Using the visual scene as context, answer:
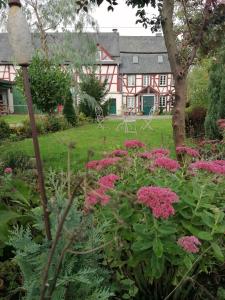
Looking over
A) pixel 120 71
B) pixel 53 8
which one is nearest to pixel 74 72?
pixel 53 8

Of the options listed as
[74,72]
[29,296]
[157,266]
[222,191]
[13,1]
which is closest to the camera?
[13,1]

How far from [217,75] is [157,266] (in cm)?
831

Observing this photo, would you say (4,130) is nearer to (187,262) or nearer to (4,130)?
(4,130)

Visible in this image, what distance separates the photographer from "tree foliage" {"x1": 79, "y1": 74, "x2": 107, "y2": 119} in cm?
1931

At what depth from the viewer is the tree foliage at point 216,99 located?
8195mm

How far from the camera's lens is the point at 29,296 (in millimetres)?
1319

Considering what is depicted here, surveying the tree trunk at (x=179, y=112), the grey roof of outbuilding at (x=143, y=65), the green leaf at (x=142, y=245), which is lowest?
the green leaf at (x=142, y=245)

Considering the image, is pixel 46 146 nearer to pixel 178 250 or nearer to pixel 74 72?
pixel 178 250

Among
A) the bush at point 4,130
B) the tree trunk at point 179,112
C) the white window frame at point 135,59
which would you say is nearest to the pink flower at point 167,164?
the tree trunk at point 179,112

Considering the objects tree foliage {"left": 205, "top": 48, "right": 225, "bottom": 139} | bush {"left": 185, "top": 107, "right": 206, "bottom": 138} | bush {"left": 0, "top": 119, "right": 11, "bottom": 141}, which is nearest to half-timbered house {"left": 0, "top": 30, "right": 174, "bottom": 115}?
bush {"left": 0, "top": 119, "right": 11, "bottom": 141}

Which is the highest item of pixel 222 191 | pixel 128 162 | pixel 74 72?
pixel 74 72

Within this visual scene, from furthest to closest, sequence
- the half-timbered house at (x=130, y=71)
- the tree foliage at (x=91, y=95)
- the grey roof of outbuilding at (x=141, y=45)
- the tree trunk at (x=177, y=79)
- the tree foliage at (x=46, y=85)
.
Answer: the grey roof of outbuilding at (x=141, y=45) → the half-timbered house at (x=130, y=71) → the tree foliage at (x=91, y=95) → the tree foliage at (x=46, y=85) → the tree trunk at (x=177, y=79)

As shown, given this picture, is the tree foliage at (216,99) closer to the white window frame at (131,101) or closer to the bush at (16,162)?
the bush at (16,162)

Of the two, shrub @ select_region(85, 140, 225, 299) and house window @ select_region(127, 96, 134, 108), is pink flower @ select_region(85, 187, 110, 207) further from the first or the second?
house window @ select_region(127, 96, 134, 108)
